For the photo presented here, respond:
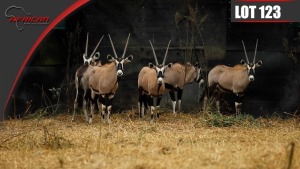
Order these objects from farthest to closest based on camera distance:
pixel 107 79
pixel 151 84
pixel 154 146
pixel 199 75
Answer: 1. pixel 199 75
2. pixel 151 84
3. pixel 107 79
4. pixel 154 146

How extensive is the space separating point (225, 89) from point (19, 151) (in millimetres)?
8169

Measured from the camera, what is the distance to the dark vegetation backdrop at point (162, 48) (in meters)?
15.8

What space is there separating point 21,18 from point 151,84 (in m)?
3.93

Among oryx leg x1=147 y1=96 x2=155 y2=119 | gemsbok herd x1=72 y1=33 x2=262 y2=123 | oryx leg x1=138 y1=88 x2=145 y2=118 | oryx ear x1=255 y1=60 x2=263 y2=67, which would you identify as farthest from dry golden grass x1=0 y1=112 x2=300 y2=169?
oryx ear x1=255 y1=60 x2=263 y2=67

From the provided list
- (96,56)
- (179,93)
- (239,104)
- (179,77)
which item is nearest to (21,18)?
(96,56)

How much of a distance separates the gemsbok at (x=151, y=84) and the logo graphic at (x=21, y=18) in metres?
2.98

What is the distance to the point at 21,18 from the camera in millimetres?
15906

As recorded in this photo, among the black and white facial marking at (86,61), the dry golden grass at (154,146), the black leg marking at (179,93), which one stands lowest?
the dry golden grass at (154,146)

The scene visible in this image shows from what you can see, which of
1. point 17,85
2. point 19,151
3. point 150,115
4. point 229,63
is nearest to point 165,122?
point 150,115

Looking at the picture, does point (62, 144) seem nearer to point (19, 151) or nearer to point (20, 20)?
point (19, 151)

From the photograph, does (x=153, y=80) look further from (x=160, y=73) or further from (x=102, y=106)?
(x=102, y=106)

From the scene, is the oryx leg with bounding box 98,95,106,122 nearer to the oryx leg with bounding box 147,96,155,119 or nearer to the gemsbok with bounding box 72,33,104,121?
the gemsbok with bounding box 72,33,104,121

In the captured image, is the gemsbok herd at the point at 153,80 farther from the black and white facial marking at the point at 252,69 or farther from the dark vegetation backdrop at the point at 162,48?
the dark vegetation backdrop at the point at 162,48

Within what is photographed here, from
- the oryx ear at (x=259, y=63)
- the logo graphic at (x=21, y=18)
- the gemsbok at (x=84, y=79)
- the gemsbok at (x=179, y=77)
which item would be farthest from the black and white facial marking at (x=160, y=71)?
the logo graphic at (x=21, y=18)
